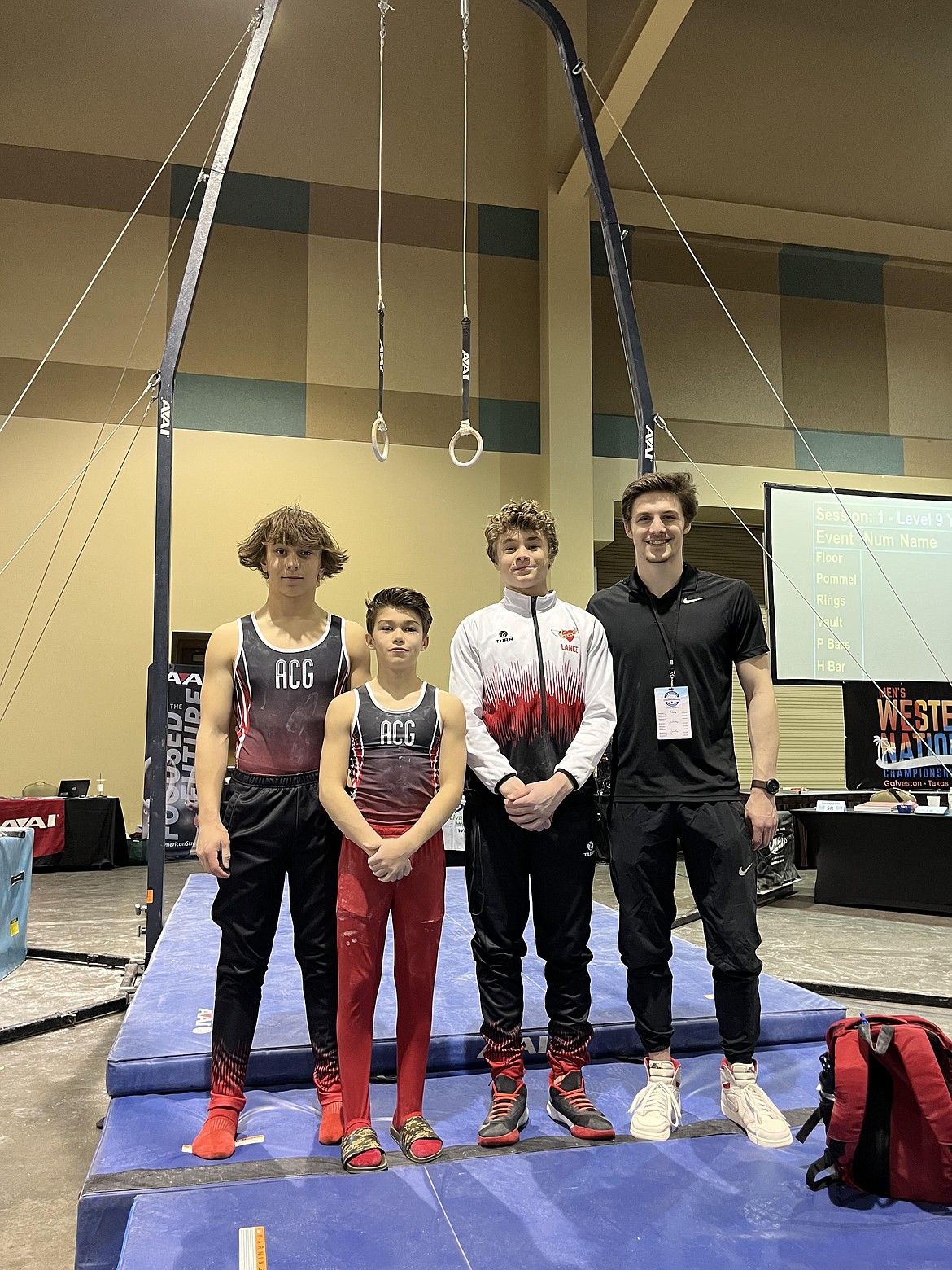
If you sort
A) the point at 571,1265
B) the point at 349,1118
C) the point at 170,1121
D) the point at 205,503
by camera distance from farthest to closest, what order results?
the point at 205,503, the point at 170,1121, the point at 349,1118, the point at 571,1265

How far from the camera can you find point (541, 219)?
9.59 meters

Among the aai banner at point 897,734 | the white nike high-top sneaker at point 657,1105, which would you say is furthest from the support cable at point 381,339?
the aai banner at point 897,734

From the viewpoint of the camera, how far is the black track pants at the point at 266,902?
2.11 m

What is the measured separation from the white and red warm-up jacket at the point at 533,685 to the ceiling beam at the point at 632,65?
644 cm

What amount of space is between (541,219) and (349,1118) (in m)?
9.21

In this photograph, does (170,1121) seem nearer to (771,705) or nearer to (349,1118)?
(349,1118)

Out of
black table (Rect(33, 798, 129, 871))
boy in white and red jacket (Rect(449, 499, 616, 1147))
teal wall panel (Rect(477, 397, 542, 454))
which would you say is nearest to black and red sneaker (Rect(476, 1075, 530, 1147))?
boy in white and red jacket (Rect(449, 499, 616, 1147))

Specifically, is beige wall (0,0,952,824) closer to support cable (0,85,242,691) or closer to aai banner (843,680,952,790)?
support cable (0,85,242,691)

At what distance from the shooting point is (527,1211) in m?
1.80

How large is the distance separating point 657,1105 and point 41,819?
6826 millimetres

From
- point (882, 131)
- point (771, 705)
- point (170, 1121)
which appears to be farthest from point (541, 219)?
point (170, 1121)

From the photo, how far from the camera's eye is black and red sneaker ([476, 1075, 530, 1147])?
209 centimetres

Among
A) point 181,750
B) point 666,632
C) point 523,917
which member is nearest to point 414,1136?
point 523,917

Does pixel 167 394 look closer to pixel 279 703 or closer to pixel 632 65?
pixel 279 703
